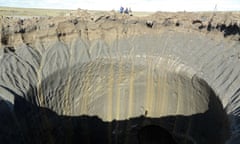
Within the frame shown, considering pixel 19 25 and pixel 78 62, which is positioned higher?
pixel 19 25

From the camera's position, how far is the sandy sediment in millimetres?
9516

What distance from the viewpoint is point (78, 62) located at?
1088cm

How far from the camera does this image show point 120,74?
1184 centimetres

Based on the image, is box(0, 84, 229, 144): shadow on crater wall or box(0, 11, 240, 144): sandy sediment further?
box(0, 11, 240, 144): sandy sediment

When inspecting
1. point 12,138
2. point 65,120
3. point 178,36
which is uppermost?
point 178,36

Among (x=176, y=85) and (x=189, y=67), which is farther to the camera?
(x=176, y=85)

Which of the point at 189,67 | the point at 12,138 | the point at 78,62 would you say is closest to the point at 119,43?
the point at 78,62

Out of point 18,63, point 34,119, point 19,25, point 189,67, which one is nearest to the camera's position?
point 34,119

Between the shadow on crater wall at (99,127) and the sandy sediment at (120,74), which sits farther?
the sandy sediment at (120,74)

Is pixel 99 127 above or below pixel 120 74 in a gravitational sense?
below

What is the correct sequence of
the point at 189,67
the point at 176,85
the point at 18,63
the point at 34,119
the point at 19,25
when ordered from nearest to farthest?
the point at 34,119 < the point at 18,63 < the point at 189,67 < the point at 176,85 < the point at 19,25

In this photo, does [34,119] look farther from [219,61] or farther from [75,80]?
[219,61]

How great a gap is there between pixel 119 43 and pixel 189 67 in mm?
2922

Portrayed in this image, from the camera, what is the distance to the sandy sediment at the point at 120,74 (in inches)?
375
